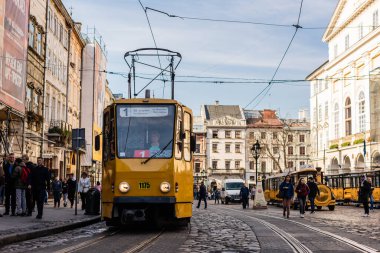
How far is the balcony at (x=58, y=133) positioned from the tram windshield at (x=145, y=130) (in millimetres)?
25372

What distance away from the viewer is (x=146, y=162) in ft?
48.2

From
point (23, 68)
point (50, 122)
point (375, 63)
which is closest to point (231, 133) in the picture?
point (375, 63)

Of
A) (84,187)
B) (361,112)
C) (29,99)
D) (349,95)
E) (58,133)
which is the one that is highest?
(349,95)

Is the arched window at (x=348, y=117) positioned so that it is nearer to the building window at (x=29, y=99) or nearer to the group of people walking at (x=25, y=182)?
the building window at (x=29, y=99)

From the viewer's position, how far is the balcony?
40031 mm

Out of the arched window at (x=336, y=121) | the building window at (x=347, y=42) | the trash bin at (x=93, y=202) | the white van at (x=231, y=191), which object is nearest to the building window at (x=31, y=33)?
the trash bin at (x=93, y=202)

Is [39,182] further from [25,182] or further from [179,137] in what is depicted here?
[179,137]

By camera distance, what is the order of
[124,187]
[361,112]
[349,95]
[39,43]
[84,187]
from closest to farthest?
[124,187], [84,187], [39,43], [361,112], [349,95]

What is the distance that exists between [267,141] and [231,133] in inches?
253

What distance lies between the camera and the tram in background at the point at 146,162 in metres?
14.6

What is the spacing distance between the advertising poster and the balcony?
32.0 ft

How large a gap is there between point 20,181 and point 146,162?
5.32 m

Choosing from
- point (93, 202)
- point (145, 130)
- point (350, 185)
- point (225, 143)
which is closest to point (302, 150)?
point (225, 143)

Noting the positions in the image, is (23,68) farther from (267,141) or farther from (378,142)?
(267,141)
